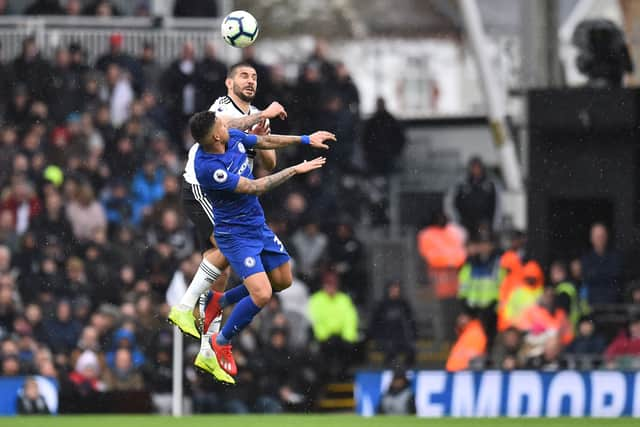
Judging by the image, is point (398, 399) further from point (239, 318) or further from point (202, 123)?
point (202, 123)

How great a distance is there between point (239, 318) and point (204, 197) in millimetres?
1045

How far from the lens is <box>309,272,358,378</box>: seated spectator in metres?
20.5

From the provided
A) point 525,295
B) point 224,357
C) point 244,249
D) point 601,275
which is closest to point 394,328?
point 525,295

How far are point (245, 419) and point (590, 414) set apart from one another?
3.74m

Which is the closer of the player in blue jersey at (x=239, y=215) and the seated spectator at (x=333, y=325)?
the player in blue jersey at (x=239, y=215)

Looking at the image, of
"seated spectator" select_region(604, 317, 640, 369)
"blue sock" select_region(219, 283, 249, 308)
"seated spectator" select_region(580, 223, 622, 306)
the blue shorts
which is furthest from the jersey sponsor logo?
"seated spectator" select_region(580, 223, 622, 306)

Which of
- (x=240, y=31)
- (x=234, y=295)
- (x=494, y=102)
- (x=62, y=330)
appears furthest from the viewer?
(x=494, y=102)

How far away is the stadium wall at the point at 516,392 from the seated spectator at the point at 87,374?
3.10 metres

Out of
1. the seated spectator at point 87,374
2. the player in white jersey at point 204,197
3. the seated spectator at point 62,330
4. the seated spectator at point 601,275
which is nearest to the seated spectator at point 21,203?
the seated spectator at point 62,330

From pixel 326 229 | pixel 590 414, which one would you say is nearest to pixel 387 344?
pixel 326 229

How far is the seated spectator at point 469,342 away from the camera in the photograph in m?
20.3

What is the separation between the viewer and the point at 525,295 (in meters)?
20.5

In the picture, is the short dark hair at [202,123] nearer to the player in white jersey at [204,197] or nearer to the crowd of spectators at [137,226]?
the player in white jersey at [204,197]

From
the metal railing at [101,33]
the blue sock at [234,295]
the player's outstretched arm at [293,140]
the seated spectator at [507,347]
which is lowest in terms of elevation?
the seated spectator at [507,347]
